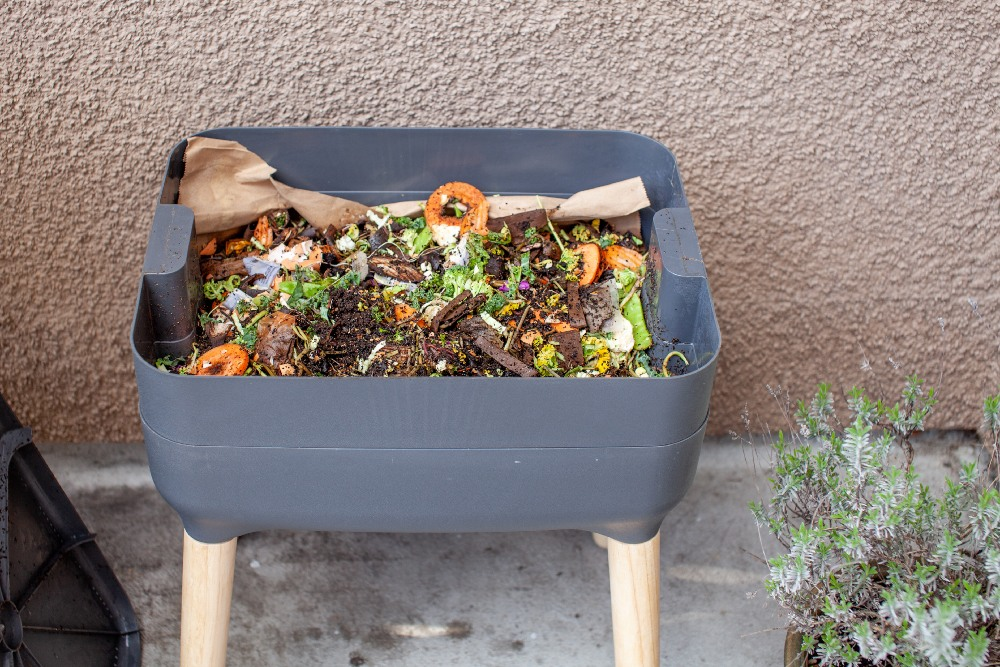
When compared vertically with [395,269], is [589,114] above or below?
above

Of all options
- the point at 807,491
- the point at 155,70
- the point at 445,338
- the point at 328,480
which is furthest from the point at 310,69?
the point at 807,491

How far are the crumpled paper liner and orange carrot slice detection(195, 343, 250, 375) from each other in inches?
8.2

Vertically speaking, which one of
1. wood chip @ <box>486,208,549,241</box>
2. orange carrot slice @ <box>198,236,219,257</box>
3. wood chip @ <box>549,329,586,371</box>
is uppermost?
wood chip @ <box>486,208,549,241</box>

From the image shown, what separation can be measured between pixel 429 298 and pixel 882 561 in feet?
1.94

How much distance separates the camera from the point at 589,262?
119cm

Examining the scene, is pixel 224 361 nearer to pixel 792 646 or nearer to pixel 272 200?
pixel 272 200

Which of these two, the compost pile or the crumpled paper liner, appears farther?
the crumpled paper liner

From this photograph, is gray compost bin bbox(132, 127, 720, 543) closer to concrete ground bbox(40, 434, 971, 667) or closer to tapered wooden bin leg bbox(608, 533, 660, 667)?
tapered wooden bin leg bbox(608, 533, 660, 667)

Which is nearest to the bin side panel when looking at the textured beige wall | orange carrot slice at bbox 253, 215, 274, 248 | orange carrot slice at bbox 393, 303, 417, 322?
orange carrot slice at bbox 393, 303, 417, 322

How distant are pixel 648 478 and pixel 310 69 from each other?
2.46 ft

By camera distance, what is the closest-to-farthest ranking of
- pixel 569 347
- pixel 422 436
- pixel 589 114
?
pixel 422 436
pixel 569 347
pixel 589 114

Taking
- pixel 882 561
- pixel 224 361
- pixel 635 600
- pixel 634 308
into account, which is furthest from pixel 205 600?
pixel 882 561

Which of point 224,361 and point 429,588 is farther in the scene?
point 429,588

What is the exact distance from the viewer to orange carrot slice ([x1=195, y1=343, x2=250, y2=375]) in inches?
40.3
